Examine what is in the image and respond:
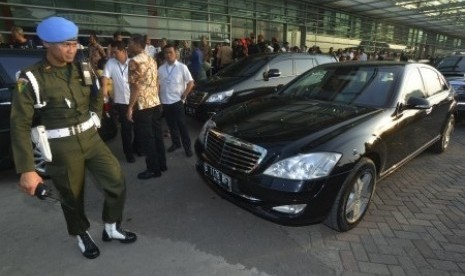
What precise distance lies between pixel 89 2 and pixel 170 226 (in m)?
9.35

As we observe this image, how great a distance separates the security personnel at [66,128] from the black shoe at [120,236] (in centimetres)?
1

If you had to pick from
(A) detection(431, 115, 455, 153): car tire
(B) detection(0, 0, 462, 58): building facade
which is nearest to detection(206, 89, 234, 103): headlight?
(A) detection(431, 115, 455, 153): car tire

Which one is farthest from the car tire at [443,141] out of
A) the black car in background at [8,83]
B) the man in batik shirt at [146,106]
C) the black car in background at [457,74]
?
the black car in background at [8,83]

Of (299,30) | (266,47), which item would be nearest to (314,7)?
(299,30)

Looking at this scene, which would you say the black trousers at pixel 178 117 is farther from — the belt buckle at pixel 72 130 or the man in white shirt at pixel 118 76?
the belt buckle at pixel 72 130

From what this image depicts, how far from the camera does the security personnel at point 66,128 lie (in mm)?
2205

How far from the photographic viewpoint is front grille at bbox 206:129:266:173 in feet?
9.27

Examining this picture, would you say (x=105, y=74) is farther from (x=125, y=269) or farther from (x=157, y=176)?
(x=125, y=269)

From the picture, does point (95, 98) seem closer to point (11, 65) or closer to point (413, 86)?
point (11, 65)

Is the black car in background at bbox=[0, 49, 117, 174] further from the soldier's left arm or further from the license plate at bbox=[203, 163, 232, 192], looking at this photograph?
the license plate at bbox=[203, 163, 232, 192]

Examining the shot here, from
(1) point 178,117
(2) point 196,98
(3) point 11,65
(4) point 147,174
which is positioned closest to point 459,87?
(2) point 196,98

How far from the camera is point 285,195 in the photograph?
2.65 metres

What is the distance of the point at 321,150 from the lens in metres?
2.72

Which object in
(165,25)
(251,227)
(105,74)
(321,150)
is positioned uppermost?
Answer: (165,25)
